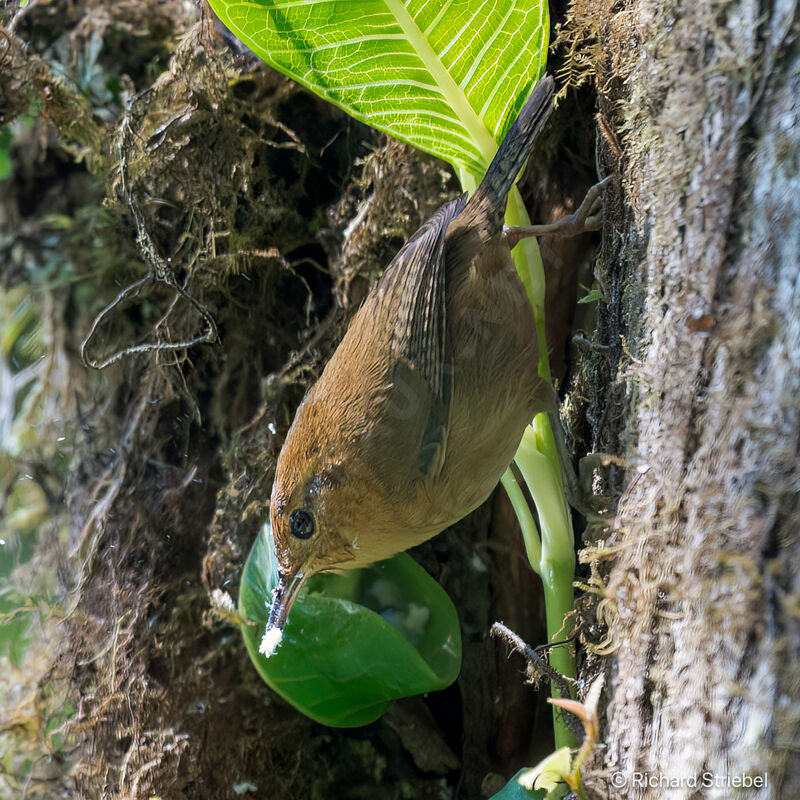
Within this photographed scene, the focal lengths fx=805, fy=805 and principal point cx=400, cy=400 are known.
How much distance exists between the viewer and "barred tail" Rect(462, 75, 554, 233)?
1864mm

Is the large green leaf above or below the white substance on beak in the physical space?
above

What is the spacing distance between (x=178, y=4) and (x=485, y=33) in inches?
65.2

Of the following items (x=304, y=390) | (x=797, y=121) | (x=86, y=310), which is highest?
(x=797, y=121)

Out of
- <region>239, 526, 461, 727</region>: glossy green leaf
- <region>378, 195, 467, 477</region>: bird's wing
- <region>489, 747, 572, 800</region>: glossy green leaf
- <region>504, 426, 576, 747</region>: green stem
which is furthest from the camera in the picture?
<region>239, 526, 461, 727</region>: glossy green leaf

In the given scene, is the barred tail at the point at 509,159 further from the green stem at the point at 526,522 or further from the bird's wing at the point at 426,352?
the green stem at the point at 526,522

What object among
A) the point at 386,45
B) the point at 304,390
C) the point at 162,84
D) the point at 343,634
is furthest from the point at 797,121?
the point at 162,84

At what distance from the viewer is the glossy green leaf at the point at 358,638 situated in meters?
2.03

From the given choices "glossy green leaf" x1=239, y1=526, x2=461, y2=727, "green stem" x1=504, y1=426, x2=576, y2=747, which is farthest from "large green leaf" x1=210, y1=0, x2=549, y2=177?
"glossy green leaf" x1=239, y1=526, x2=461, y2=727

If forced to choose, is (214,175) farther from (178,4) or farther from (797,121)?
(797,121)

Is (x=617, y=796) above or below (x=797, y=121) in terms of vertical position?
below

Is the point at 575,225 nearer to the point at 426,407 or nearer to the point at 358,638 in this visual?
the point at 426,407

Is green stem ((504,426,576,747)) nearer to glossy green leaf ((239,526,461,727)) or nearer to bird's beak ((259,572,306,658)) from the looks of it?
glossy green leaf ((239,526,461,727))

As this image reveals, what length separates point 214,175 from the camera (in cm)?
265

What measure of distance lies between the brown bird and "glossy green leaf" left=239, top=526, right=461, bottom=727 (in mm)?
154
